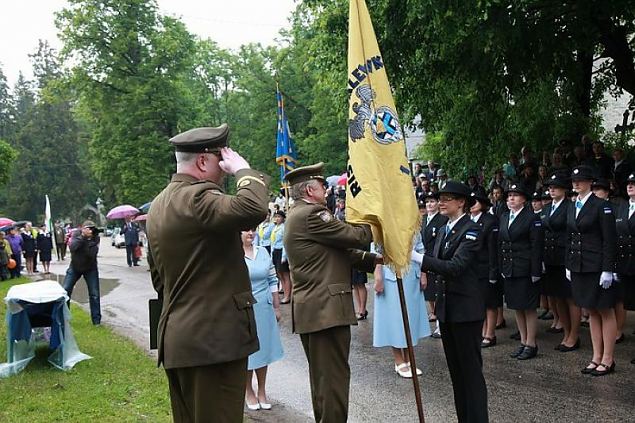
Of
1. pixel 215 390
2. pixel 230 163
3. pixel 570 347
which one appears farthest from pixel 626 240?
pixel 215 390

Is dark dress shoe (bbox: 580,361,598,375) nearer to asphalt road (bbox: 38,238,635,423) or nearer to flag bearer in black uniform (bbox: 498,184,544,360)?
asphalt road (bbox: 38,238,635,423)

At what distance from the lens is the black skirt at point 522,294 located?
25.2 feet

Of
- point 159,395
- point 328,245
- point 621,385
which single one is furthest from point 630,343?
point 159,395

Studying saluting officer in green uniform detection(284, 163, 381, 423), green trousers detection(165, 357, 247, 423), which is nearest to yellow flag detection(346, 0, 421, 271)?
saluting officer in green uniform detection(284, 163, 381, 423)

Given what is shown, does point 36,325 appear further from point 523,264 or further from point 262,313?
point 523,264

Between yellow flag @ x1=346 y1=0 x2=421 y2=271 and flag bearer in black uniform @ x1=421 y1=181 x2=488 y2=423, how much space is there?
0.27 meters

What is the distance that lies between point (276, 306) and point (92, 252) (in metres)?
6.05

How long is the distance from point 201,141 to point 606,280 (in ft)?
16.2

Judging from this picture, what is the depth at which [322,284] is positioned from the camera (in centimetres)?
477

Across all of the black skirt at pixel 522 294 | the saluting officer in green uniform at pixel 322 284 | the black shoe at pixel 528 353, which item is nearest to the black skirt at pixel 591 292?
the black skirt at pixel 522 294

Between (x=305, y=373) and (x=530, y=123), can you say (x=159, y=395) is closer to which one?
(x=305, y=373)

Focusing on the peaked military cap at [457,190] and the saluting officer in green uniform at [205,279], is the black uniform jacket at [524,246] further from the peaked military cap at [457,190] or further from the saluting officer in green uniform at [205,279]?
the saluting officer in green uniform at [205,279]

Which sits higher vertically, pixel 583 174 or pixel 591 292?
pixel 583 174

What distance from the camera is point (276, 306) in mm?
6203
